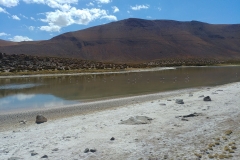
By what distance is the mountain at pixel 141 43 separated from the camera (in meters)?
138

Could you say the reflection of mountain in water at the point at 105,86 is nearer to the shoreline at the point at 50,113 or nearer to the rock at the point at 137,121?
the shoreline at the point at 50,113

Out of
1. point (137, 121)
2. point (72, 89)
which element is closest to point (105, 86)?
point (72, 89)

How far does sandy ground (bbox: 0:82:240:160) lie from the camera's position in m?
7.22

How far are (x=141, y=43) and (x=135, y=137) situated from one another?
5950 inches

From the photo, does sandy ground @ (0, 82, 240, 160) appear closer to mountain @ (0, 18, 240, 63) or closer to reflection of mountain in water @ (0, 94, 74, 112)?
reflection of mountain in water @ (0, 94, 74, 112)

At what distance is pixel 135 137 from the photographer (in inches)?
335

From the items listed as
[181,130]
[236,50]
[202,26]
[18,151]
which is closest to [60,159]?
[18,151]

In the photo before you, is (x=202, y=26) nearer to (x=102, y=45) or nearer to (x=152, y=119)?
(x=102, y=45)

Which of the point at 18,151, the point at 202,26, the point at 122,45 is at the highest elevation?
the point at 202,26

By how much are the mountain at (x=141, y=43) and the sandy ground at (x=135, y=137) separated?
390 ft

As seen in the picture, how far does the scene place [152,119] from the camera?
1073cm

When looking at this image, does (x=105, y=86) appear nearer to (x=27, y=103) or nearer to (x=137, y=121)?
(x=27, y=103)

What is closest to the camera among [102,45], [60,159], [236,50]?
[60,159]

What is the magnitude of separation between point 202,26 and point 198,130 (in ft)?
662
